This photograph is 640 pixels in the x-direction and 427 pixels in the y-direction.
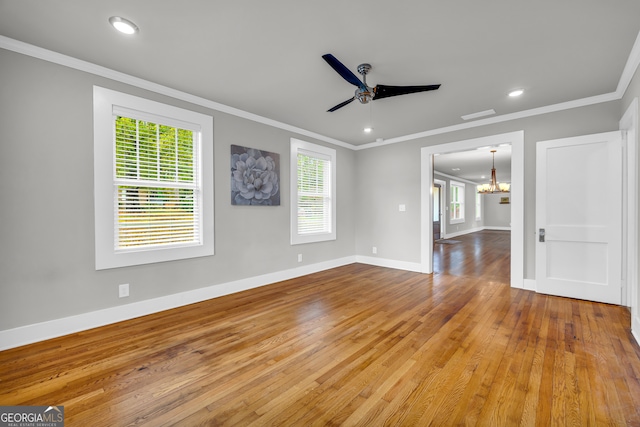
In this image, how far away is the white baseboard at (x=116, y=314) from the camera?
92.8 inches

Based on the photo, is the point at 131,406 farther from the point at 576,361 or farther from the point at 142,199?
the point at 576,361

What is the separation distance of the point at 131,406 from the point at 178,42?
269cm

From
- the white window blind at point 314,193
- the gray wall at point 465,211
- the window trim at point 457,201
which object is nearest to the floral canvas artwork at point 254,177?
the white window blind at point 314,193

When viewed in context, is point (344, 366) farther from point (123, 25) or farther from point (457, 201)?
point (457, 201)

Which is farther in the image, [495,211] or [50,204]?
[495,211]

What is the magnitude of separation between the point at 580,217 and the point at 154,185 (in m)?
5.19

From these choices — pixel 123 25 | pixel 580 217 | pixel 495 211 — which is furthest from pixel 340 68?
pixel 495 211

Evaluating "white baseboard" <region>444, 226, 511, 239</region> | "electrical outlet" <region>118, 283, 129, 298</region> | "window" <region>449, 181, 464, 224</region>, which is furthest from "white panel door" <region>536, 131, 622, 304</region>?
"window" <region>449, 181, 464, 224</region>

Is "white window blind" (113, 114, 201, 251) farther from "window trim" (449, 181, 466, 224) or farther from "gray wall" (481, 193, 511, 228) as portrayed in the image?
"gray wall" (481, 193, 511, 228)

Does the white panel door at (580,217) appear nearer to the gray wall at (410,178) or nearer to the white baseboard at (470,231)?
the gray wall at (410,178)

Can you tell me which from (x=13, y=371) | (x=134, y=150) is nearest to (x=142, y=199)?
(x=134, y=150)

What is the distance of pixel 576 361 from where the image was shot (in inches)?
83.1

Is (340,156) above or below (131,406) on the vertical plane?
above

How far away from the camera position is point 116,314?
285cm
